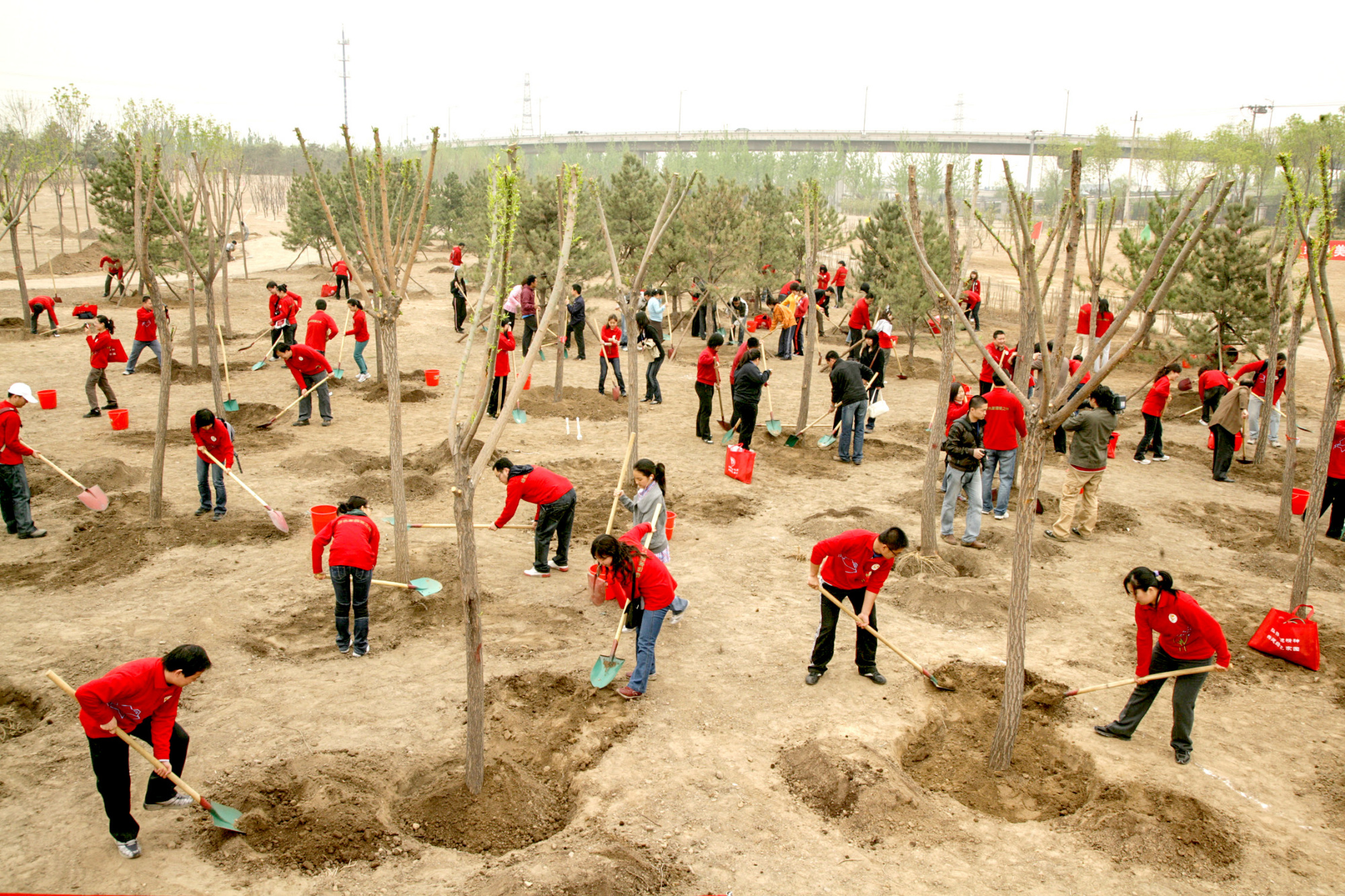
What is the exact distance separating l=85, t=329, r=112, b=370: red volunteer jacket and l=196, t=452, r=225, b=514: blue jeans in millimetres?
4842

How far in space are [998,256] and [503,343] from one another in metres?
48.6

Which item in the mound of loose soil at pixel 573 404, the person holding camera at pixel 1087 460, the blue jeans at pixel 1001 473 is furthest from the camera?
the mound of loose soil at pixel 573 404

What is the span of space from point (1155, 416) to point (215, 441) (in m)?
12.0

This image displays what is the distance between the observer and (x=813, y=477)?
457 inches

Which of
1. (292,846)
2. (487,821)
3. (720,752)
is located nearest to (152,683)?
(292,846)

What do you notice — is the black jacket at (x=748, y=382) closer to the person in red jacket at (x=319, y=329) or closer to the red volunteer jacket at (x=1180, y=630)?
the person in red jacket at (x=319, y=329)

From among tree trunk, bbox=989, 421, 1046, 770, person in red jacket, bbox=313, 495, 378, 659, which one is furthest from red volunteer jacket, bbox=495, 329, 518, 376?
tree trunk, bbox=989, 421, 1046, 770

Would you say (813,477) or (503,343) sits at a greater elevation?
(503,343)

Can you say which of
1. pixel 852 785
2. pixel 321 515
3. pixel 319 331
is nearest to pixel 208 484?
pixel 321 515

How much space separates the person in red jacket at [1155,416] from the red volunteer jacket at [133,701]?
11.5 metres

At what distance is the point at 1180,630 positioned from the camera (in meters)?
5.48

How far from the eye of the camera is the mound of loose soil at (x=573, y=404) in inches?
561

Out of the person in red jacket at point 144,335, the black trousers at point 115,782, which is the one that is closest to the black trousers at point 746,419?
the black trousers at point 115,782

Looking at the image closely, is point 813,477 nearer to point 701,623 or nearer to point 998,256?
point 701,623
